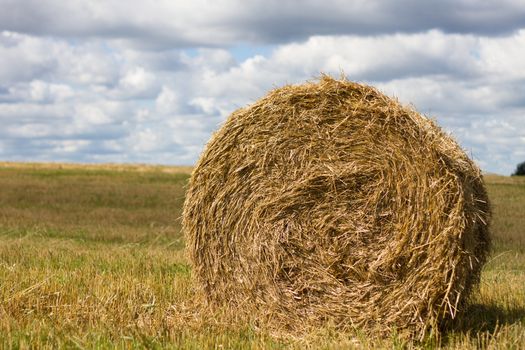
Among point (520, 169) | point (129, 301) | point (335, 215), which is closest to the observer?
point (335, 215)

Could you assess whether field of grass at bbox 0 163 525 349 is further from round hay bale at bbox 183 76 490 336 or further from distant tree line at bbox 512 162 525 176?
distant tree line at bbox 512 162 525 176

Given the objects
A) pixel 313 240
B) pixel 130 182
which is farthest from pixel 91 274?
pixel 130 182

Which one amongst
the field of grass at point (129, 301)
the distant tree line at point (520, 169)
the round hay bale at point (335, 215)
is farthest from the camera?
the distant tree line at point (520, 169)

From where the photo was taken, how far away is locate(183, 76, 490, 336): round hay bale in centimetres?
651

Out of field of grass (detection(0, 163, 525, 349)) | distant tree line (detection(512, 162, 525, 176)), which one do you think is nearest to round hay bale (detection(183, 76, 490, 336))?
field of grass (detection(0, 163, 525, 349))

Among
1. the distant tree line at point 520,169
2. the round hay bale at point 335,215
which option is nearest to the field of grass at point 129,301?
the round hay bale at point 335,215

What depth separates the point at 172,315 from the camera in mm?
7398

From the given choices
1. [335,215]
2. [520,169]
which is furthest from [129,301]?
[520,169]

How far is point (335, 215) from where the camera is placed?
6980mm

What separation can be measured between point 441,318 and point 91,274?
14.0 ft

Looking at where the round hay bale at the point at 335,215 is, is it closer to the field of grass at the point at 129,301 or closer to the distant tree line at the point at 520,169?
the field of grass at the point at 129,301

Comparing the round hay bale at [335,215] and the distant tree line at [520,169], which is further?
the distant tree line at [520,169]

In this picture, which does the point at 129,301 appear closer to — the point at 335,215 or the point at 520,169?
the point at 335,215

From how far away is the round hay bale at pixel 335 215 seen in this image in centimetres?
651
